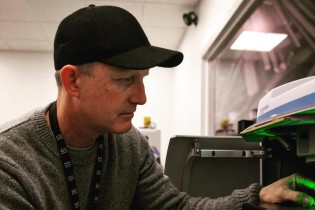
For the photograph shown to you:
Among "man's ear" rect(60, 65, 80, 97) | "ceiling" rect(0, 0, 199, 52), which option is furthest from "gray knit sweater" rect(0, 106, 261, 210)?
"ceiling" rect(0, 0, 199, 52)

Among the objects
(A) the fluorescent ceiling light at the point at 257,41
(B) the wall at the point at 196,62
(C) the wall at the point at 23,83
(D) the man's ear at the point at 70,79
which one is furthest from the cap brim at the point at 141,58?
(C) the wall at the point at 23,83

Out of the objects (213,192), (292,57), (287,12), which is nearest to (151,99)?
(292,57)

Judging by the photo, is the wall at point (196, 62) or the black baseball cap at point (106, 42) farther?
the wall at point (196, 62)

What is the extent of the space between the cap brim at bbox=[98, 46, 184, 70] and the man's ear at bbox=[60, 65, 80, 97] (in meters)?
0.10

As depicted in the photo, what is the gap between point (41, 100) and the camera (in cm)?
505

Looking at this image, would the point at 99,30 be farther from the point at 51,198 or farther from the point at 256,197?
the point at 256,197

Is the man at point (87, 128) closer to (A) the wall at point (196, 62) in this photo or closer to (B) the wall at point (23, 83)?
(A) the wall at point (196, 62)

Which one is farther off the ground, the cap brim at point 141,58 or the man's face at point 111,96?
the cap brim at point 141,58

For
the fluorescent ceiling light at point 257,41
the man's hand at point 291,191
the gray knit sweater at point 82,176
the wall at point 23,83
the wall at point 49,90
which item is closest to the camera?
the man's hand at point 291,191

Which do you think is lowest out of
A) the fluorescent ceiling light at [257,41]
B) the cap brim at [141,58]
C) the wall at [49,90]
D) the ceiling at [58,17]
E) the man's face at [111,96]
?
the man's face at [111,96]

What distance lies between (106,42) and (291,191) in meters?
0.62

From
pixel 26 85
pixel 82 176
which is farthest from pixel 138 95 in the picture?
pixel 26 85

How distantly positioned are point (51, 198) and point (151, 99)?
4362 mm

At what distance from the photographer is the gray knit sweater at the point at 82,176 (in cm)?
83
